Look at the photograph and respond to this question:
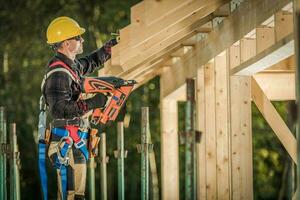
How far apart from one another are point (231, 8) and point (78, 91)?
1.84m

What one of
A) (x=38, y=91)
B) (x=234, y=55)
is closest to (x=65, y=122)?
(x=234, y=55)

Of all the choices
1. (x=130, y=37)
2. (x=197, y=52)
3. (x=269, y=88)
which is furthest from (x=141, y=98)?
(x=130, y=37)

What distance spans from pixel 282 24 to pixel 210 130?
329 cm

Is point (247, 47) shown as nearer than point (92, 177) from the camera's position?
Yes

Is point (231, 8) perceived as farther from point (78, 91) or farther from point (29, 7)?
point (29, 7)

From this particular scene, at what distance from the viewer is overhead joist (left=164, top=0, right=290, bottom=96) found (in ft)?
20.7

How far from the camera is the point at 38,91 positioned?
19188mm

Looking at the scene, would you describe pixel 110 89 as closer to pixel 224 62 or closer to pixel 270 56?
pixel 270 56

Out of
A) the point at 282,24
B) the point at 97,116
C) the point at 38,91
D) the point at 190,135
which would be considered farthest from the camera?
the point at 38,91

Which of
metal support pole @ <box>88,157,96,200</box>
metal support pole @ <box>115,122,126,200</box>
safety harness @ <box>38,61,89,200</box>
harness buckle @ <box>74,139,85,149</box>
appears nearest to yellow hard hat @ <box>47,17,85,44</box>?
safety harness @ <box>38,61,89,200</box>

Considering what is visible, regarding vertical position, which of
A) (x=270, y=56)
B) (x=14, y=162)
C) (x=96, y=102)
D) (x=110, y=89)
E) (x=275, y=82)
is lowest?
(x=14, y=162)

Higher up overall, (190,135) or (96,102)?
(96,102)

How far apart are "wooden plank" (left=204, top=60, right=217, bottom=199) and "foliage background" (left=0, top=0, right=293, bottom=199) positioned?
965 cm

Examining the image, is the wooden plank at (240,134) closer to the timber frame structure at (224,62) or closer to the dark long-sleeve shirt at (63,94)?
the timber frame structure at (224,62)
